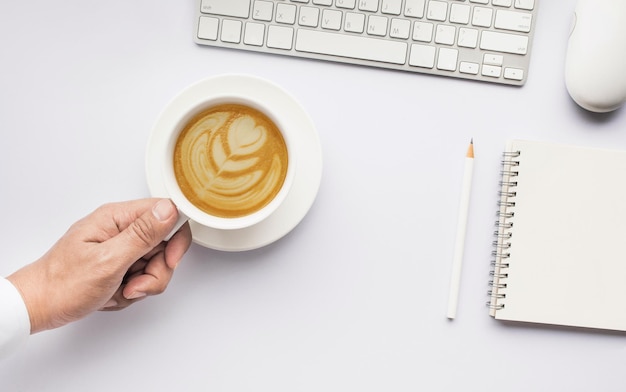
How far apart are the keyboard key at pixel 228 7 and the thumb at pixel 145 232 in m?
0.28

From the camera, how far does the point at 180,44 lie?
0.87 m

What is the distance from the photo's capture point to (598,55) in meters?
0.83

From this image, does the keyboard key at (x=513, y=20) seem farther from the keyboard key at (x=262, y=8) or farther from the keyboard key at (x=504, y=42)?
the keyboard key at (x=262, y=8)

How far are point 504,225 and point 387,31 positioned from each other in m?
0.32

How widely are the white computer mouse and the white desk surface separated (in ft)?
0.11

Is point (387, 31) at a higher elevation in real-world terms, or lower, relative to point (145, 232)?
higher

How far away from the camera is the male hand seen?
737 millimetres

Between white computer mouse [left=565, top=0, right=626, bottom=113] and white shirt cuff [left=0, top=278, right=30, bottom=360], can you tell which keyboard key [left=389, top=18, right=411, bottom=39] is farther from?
white shirt cuff [left=0, top=278, right=30, bottom=360]

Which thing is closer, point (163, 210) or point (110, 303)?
point (163, 210)

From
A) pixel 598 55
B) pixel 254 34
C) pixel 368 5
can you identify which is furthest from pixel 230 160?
pixel 598 55

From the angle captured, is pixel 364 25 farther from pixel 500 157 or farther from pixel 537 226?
pixel 537 226

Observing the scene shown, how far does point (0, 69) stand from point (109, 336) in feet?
1.34

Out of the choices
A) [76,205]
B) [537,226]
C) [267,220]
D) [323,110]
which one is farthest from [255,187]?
[537,226]

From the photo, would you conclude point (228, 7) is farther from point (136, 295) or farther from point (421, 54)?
point (136, 295)
